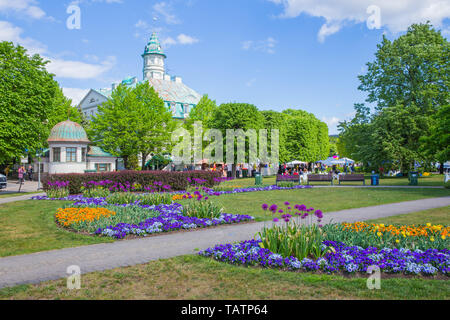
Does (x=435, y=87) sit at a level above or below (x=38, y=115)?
above

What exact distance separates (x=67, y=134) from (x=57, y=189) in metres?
10.7

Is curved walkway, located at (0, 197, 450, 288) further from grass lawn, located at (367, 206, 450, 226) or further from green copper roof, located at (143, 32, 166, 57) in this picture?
green copper roof, located at (143, 32, 166, 57)

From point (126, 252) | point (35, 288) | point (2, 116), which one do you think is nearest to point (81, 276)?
point (35, 288)

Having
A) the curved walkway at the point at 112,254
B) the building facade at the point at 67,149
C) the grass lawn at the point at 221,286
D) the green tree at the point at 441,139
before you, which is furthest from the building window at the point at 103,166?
the grass lawn at the point at 221,286

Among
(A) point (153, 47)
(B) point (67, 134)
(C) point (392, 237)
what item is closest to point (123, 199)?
(C) point (392, 237)

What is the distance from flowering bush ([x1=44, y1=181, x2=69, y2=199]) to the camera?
56.7 ft

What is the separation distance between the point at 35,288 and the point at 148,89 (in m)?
41.2

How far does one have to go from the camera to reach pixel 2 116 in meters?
20.4

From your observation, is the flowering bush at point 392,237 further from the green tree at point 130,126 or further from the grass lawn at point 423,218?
the green tree at point 130,126

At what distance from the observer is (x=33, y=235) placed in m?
8.48

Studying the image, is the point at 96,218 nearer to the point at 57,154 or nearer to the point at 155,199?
the point at 155,199

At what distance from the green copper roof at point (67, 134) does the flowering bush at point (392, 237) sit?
2419cm

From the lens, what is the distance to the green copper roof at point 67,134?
26495mm
